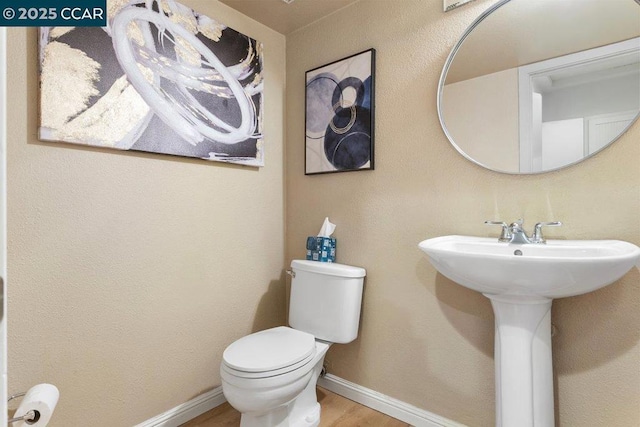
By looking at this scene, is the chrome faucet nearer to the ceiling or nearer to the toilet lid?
the toilet lid

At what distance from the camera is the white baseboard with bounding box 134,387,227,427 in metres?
1.61

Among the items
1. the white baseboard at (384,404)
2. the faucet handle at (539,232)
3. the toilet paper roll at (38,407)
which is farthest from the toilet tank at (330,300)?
the toilet paper roll at (38,407)

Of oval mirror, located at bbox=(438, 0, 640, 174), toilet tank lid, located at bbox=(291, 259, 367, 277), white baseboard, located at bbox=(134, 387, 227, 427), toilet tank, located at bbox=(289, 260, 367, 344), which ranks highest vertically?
oval mirror, located at bbox=(438, 0, 640, 174)

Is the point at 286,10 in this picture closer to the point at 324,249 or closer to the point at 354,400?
the point at 324,249

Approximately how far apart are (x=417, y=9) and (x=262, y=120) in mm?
1000

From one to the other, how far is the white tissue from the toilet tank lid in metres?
0.17

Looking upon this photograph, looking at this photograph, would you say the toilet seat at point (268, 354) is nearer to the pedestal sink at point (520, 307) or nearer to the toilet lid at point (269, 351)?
the toilet lid at point (269, 351)

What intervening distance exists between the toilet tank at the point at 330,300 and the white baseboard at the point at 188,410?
58cm

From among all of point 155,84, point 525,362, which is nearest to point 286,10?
point 155,84

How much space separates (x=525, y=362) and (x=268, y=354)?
97cm

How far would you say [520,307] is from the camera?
1174 millimetres

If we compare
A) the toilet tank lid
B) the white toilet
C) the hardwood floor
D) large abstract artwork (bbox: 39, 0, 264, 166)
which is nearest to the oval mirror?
the toilet tank lid

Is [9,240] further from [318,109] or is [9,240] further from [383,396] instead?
[383,396]

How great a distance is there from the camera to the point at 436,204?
63.1 inches
